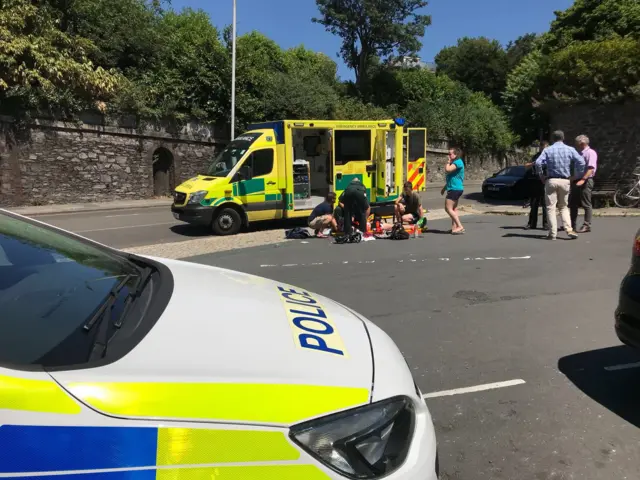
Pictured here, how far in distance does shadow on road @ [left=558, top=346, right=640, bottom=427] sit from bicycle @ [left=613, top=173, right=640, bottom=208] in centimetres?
1173

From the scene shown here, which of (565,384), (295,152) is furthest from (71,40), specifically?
(565,384)

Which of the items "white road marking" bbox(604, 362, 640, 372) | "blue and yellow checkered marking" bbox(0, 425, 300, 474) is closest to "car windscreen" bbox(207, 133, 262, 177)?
"white road marking" bbox(604, 362, 640, 372)

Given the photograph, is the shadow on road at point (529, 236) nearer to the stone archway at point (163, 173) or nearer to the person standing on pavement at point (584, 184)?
the person standing on pavement at point (584, 184)

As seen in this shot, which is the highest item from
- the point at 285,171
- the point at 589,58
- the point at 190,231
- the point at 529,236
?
the point at 589,58

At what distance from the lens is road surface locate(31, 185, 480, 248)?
11.7m

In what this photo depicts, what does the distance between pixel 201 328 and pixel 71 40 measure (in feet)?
79.2

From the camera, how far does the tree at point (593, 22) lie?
16953 millimetres

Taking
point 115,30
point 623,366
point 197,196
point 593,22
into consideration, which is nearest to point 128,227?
point 197,196

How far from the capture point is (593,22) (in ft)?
59.4

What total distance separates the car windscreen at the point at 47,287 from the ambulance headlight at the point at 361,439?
77cm

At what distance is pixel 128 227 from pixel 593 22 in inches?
655

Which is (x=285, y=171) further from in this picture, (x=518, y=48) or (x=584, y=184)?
(x=518, y=48)

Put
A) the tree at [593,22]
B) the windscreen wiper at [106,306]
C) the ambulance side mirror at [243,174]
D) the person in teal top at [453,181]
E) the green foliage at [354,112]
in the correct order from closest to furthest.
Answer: the windscreen wiper at [106,306] < the person in teal top at [453,181] < the ambulance side mirror at [243,174] < the tree at [593,22] < the green foliage at [354,112]

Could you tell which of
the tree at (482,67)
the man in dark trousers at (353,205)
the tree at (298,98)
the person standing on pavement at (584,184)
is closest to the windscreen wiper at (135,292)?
the man in dark trousers at (353,205)
